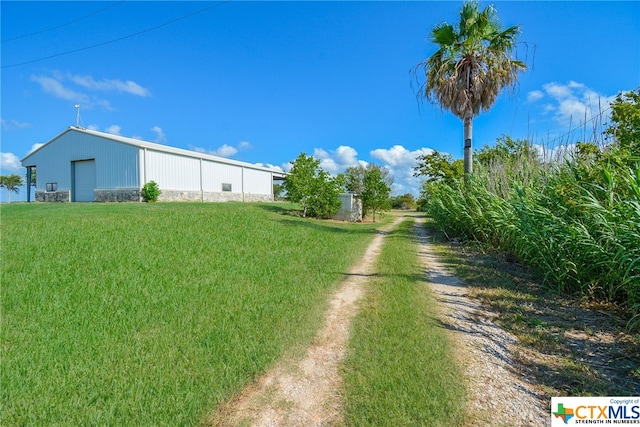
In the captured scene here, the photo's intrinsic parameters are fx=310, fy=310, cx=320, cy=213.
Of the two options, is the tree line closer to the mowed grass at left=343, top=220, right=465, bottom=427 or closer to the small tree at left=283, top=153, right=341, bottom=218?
the small tree at left=283, top=153, right=341, bottom=218

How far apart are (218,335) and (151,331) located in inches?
31.4

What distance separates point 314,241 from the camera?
33.0ft

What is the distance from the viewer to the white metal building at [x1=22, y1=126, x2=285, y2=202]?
2280 centimetres

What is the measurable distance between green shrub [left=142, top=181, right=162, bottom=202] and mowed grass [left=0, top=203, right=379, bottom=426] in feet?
49.3

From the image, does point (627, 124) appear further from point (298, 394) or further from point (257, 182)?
point (257, 182)

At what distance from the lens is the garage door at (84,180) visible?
2480 centimetres

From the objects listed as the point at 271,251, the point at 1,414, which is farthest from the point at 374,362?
the point at 271,251

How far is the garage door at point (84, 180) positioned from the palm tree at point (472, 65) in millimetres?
25964

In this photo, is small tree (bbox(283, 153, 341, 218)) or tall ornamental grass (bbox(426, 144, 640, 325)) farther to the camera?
small tree (bbox(283, 153, 341, 218))

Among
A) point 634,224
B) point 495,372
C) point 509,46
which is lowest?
point 495,372

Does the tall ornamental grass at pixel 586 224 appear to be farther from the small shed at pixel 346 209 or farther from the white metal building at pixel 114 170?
the white metal building at pixel 114 170

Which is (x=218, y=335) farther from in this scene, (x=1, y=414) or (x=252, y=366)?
(x=1, y=414)

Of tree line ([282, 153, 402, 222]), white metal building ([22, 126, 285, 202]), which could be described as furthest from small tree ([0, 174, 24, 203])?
tree line ([282, 153, 402, 222])

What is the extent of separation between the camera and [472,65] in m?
11.8
